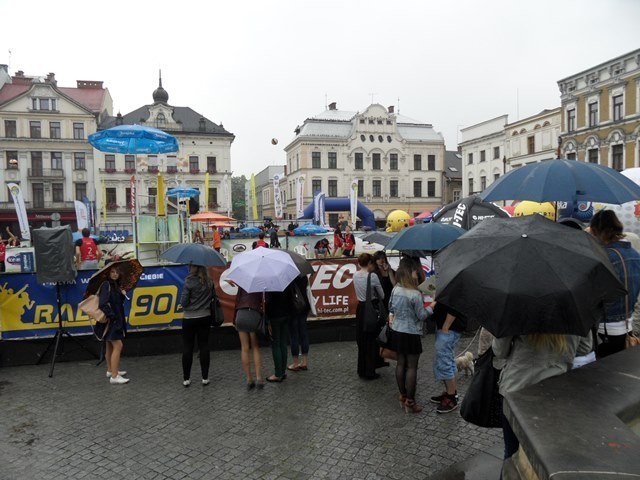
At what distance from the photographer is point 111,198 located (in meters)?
50.8

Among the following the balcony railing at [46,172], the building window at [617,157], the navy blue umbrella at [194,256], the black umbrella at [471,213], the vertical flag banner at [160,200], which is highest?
the balcony railing at [46,172]

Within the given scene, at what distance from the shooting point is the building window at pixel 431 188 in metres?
59.3

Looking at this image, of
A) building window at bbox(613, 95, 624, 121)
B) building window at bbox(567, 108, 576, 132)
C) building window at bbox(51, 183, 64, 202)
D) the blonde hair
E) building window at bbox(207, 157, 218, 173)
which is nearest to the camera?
the blonde hair

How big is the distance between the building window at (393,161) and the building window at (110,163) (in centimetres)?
3304

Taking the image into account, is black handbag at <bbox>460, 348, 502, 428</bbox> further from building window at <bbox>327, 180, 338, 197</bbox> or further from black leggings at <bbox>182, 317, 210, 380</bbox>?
building window at <bbox>327, 180, 338, 197</bbox>

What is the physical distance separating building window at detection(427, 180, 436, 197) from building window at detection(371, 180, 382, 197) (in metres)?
6.68

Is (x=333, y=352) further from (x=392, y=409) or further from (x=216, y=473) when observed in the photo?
(x=216, y=473)

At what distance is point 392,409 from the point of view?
5.57m

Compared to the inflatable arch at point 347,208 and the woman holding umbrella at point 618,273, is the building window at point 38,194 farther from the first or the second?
the woman holding umbrella at point 618,273

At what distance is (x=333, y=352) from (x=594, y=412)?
5.96 metres

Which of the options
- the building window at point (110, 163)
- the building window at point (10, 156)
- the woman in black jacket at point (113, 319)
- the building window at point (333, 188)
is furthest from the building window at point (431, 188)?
the woman in black jacket at point (113, 319)

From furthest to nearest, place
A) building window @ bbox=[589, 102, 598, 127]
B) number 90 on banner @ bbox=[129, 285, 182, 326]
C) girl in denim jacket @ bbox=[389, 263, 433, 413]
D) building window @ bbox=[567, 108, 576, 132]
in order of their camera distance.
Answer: building window @ bbox=[567, 108, 576, 132]
building window @ bbox=[589, 102, 598, 127]
number 90 on banner @ bbox=[129, 285, 182, 326]
girl in denim jacket @ bbox=[389, 263, 433, 413]

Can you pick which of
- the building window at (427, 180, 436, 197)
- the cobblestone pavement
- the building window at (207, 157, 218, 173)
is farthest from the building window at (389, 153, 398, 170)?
the cobblestone pavement

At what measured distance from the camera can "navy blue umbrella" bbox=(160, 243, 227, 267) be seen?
20.6 feet
